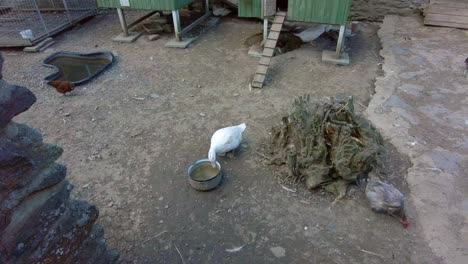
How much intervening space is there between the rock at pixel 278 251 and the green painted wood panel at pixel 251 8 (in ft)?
17.0

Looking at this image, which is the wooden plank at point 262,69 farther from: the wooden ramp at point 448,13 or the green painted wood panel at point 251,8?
the wooden ramp at point 448,13

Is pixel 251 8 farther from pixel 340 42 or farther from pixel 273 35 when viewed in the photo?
pixel 340 42

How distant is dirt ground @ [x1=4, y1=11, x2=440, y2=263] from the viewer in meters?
3.07

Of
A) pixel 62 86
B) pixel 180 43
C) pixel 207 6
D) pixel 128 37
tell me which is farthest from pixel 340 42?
pixel 62 86

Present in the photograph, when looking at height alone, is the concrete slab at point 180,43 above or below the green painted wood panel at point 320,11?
below

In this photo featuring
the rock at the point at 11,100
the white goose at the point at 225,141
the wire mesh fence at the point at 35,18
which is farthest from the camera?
the wire mesh fence at the point at 35,18

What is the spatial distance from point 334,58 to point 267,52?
145cm

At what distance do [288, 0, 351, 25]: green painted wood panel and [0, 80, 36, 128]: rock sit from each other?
18.6 feet

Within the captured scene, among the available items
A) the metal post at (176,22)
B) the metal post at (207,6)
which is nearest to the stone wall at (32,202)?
the metal post at (176,22)

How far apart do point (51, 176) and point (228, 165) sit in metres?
2.43

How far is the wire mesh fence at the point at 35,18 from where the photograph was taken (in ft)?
25.3

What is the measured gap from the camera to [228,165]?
13.2 ft

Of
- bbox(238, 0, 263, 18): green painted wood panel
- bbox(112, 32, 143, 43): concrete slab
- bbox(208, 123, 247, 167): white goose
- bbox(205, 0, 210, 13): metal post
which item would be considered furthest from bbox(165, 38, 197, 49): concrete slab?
bbox(208, 123, 247, 167): white goose

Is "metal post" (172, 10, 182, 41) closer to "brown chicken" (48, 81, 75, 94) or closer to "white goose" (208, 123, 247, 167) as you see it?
"brown chicken" (48, 81, 75, 94)
